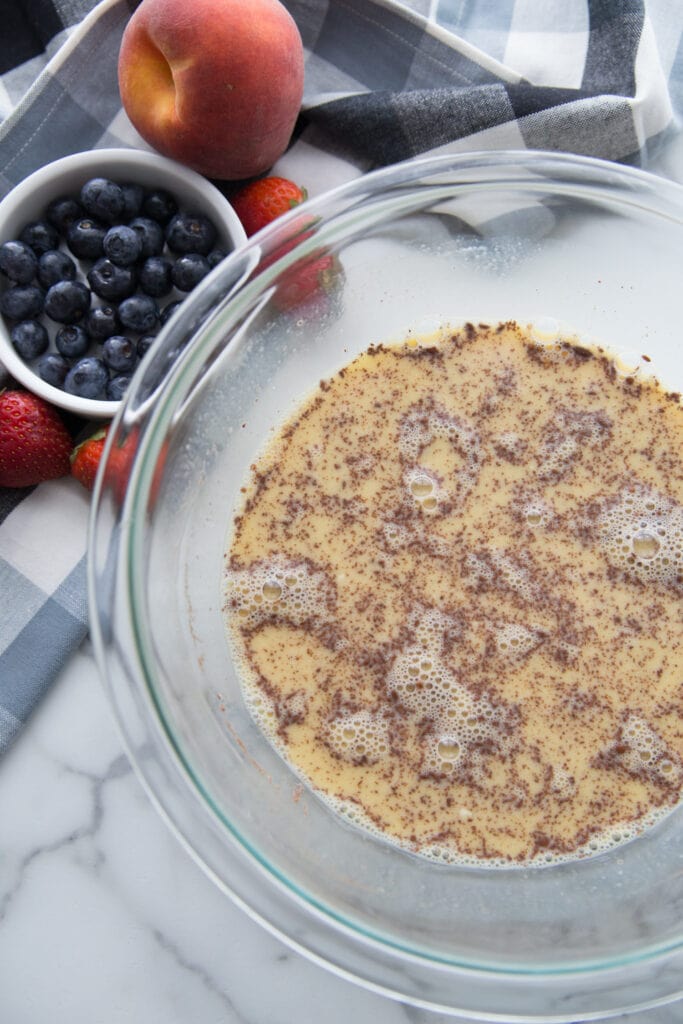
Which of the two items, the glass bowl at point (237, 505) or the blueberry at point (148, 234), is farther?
the blueberry at point (148, 234)

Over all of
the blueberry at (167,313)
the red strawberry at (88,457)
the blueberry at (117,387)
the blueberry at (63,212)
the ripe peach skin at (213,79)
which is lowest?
the red strawberry at (88,457)

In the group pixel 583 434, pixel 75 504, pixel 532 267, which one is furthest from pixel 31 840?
pixel 532 267

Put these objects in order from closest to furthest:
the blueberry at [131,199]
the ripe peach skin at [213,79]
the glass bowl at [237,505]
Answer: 1. the glass bowl at [237,505]
2. the ripe peach skin at [213,79]
3. the blueberry at [131,199]

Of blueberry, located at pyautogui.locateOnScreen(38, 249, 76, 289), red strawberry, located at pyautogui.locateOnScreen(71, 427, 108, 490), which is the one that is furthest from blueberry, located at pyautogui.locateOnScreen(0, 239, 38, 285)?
red strawberry, located at pyautogui.locateOnScreen(71, 427, 108, 490)

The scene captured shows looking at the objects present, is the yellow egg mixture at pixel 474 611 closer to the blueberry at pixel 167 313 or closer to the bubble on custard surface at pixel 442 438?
the bubble on custard surface at pixel 442 438

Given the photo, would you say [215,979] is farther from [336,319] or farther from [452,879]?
[336,319]

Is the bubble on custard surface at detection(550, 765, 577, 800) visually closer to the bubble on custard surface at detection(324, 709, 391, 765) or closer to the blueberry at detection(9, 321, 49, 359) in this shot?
the bubble on custard surface at detection(324, 709, 391, 765)

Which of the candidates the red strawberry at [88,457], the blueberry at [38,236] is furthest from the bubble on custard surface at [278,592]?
the blueberry at [38,236]

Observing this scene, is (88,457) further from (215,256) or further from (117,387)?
(215,256)

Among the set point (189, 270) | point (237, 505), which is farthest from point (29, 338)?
point (237, 505)
